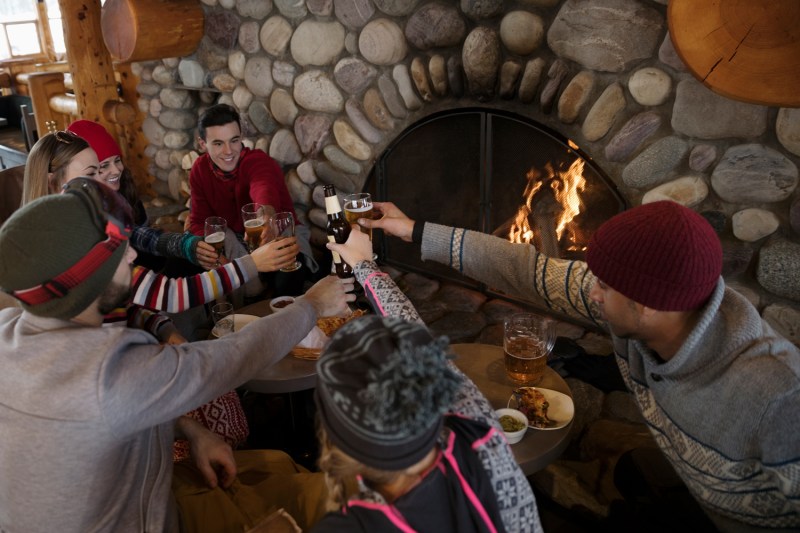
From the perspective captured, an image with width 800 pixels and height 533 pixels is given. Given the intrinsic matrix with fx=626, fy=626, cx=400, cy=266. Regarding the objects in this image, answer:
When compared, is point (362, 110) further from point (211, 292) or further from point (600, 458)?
point (600, 458)

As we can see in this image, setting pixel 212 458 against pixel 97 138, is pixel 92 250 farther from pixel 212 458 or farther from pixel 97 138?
pixel 97 138

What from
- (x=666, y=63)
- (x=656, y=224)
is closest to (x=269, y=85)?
(x=666, y=63)

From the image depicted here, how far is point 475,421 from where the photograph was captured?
116 cm

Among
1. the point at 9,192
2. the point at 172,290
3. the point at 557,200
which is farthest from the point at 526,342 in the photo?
the point at 9,192

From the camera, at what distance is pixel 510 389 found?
1.84m

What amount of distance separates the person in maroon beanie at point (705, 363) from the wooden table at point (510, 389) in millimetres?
269

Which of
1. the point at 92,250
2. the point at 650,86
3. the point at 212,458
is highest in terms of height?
the point at 650,86

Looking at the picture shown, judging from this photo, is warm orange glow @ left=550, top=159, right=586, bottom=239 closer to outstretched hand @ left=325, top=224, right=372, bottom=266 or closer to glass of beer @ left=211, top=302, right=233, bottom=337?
outstretched hand @ left=325, top=224, right=372, bottom=266

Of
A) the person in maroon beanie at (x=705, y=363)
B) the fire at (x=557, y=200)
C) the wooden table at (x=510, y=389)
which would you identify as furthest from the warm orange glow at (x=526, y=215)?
the person in maroon beanie at (x=705, y=363)

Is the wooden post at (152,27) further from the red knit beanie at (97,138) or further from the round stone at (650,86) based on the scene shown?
the round stone at (650,86)

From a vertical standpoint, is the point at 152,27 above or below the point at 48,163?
above

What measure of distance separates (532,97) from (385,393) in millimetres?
2184

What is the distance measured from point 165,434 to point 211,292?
814 millimetres

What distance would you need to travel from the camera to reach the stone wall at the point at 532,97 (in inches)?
91.4
